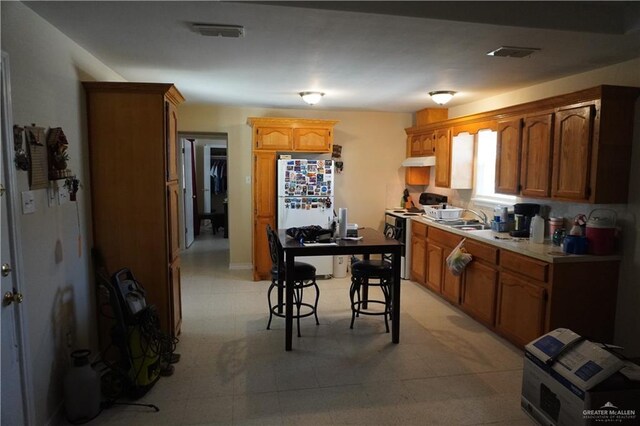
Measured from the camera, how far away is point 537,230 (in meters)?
3.54

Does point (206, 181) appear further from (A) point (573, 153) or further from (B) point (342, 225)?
(A) point (573, 153)

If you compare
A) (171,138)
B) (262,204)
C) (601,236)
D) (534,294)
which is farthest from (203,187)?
(601,236)

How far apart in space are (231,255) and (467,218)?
10.8 feet

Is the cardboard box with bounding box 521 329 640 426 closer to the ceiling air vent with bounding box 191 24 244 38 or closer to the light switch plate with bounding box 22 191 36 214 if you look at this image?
the ceiling air vent with bounding box 191 24 244 38

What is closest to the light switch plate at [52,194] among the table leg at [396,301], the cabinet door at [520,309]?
the table leg at [396,301]

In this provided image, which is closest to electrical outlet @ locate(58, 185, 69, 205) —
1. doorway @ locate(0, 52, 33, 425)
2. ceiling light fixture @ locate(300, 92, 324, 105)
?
doorway @ locate(0, 52, 33, 425)

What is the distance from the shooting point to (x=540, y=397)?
2.36 meters

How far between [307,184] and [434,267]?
6.11 ft

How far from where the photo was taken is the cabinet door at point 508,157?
12.3 ft

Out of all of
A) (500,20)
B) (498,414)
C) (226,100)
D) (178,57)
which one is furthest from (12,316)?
(226,100)

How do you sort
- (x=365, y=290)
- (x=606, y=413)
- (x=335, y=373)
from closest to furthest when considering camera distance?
1. (x=606, y=413)
2. (x=335, y=373)
3. (x=365, y=290)

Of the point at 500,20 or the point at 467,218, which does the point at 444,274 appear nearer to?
the point at 467,218

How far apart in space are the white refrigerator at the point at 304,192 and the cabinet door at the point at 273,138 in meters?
0.27

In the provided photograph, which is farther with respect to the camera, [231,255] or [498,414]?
[231,255]
